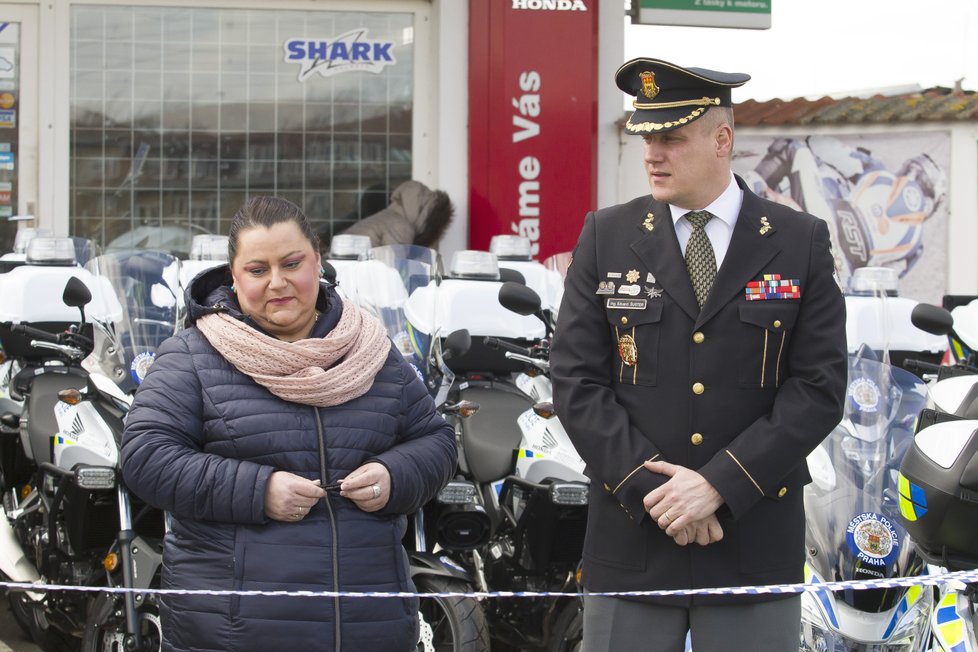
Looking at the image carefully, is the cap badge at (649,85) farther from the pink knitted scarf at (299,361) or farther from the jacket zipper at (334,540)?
the jacket zipper at (334,540)

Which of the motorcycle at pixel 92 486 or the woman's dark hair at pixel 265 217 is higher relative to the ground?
the woman's dark hair at pixel 265 217

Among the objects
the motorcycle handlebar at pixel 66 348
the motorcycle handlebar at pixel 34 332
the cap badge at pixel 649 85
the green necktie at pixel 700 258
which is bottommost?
the motorcycle handlebar at pixel 66 348

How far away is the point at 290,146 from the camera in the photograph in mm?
10352

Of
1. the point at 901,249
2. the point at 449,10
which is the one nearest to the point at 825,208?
the point at 901,249

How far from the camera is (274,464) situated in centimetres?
270

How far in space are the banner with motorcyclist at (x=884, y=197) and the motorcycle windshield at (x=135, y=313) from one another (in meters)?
5.73

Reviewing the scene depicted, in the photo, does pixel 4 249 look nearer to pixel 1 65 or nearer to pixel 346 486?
pixel 1 65

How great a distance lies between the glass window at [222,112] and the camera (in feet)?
33.1

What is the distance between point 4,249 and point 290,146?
7.31 feet

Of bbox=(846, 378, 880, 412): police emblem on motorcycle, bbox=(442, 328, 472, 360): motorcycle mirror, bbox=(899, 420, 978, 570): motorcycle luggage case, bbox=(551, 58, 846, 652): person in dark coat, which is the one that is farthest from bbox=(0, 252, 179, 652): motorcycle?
bbox=(899, 420, 978, 570): motorcycle luggage case

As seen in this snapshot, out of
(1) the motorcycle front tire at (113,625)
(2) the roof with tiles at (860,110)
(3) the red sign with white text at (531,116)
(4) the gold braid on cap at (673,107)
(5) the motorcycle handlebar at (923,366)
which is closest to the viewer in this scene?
(4) the gold braid on cap at (673,107)

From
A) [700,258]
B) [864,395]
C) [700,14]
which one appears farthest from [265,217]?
[700,14]

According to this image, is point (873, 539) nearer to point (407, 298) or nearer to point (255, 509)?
point (255, 509)

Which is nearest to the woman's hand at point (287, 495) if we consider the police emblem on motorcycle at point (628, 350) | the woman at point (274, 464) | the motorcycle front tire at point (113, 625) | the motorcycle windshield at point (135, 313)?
the woman at point (274, 464)
